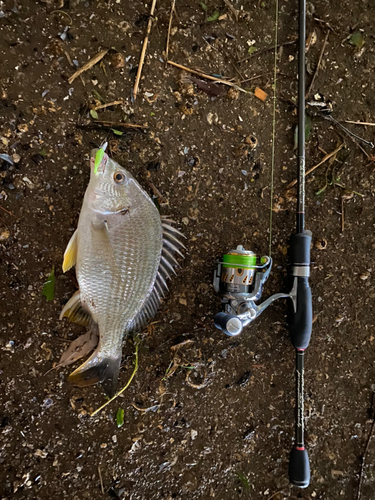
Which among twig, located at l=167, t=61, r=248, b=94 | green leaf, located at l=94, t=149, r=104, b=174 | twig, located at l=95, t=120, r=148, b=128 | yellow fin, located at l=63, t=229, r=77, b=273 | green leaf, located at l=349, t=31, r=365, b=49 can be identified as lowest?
yellow fin, located at l=63, t=229, r=77, b=273

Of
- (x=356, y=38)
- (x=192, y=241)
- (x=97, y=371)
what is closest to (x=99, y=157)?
(x=192, y=241)

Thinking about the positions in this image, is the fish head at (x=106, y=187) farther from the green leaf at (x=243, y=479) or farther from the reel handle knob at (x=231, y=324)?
the green leaf at (x=243, y=479)

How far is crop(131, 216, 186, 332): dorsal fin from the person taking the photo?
1843mm

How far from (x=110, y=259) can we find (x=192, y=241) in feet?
1.76

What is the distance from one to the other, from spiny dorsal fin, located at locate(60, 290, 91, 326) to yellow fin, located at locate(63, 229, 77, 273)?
0.15m

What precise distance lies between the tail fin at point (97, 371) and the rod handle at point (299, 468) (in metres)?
1.17

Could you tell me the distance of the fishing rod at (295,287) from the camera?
6.08 feet

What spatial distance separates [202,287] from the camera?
6.78 feet

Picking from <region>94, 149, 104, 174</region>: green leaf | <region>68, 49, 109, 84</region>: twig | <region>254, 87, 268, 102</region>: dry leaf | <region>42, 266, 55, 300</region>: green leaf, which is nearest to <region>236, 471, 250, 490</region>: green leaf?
<region>42, 266, 55, 300</region>: green leaf

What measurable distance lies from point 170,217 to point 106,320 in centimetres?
67

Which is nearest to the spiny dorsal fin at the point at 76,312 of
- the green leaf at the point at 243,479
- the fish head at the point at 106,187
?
the fish head at the point at 106,187

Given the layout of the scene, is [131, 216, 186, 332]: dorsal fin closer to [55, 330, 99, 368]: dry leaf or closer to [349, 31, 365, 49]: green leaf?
[55, 330, 99, 368]: dry leaf

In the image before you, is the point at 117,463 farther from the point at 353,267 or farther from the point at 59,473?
the point at 353,267

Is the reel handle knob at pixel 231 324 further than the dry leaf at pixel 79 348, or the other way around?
the dry leaf at pixel 79 348
